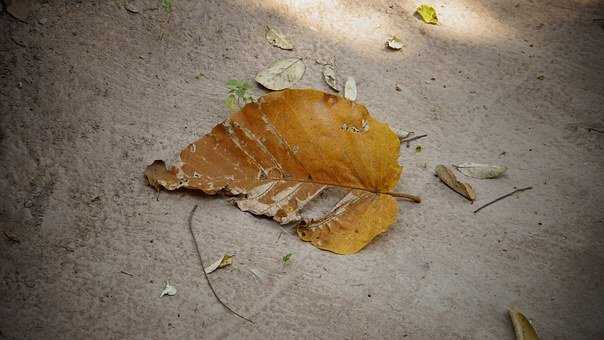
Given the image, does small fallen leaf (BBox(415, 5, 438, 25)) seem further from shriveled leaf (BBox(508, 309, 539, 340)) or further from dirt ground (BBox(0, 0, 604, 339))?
shriveled leaf (BBox(508, 309, 539, 340))

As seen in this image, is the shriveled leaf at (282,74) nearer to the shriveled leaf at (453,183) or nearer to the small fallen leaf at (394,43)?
the small fallen leaf at (394,43)

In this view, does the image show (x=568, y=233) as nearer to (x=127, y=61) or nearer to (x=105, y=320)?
(x=105, y=320)

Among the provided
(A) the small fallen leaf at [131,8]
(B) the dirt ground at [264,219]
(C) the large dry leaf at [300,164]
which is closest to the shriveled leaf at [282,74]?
(B) the dirt ground at [264,219]

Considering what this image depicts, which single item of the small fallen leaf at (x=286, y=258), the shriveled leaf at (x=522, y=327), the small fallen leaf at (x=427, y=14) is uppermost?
the small fallen leaf at (x=427, y=14)

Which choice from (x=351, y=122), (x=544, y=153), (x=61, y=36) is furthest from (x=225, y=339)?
(x=544, y=153)

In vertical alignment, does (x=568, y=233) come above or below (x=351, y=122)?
below
